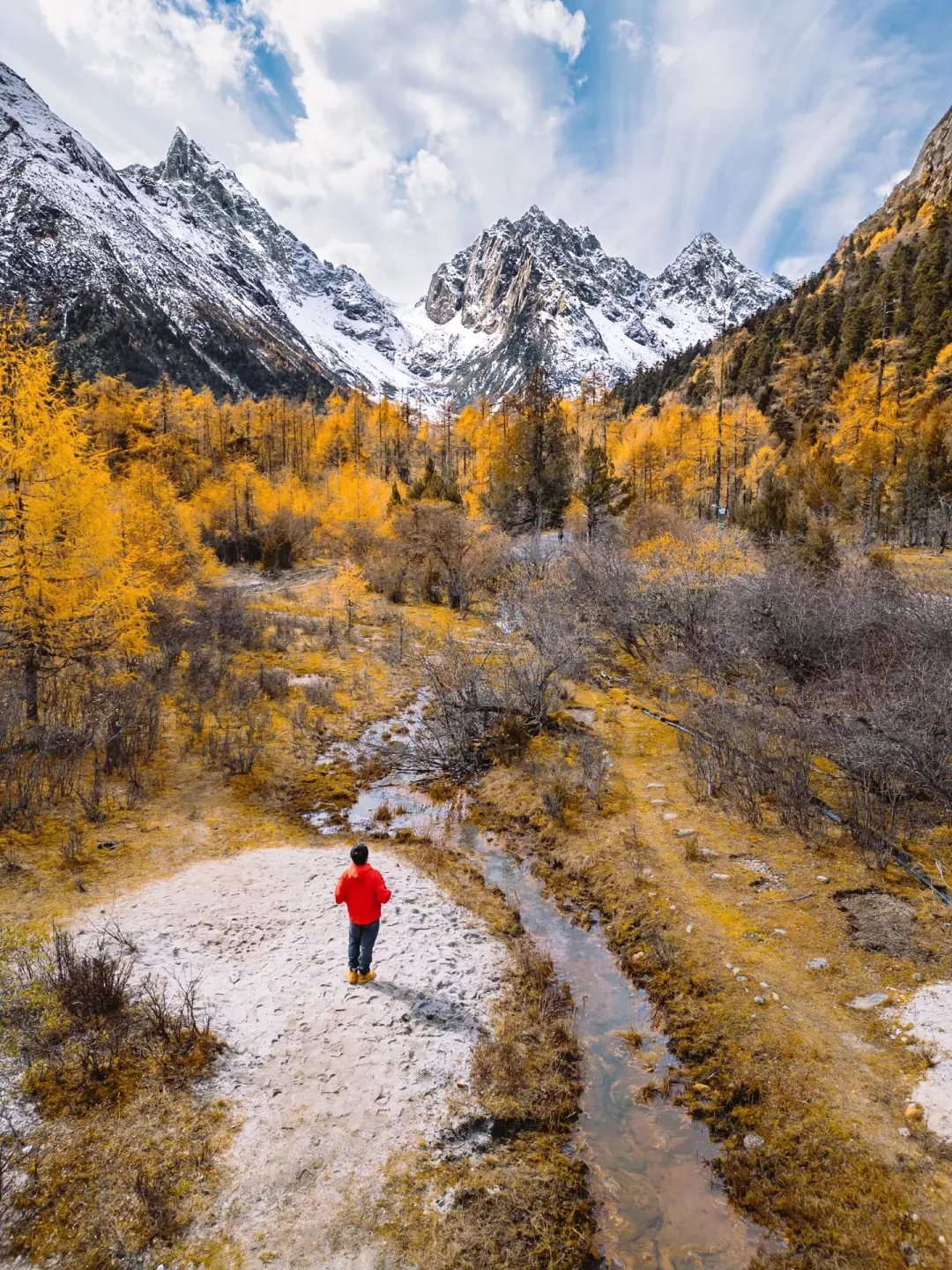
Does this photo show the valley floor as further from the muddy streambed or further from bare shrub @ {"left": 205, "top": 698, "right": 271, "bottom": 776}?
bare shrub @ {"left": 205, "top": 698, "right": 271, "bottom": 776}

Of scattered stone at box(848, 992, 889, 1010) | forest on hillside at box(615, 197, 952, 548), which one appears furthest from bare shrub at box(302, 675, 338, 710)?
forest on hillside at box(615, 197, 952, 548)

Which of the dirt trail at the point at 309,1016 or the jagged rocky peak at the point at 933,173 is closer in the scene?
the dirt trail at the point at 309,1016

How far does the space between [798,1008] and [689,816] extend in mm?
4086

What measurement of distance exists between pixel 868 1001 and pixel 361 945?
542cm

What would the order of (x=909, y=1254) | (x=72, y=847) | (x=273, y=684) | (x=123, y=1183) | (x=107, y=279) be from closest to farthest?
1. (x=909, y=1254)
2. (x=123, y=1183)
3. (x=72, y=847)
4. (x=273, y=684)
5. (x=107, y=279)

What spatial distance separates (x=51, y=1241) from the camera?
3801mm

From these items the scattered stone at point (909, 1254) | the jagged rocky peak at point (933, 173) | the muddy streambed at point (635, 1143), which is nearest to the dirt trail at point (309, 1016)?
the muddy streambed at point (635, 1143)

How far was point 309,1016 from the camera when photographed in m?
5.99

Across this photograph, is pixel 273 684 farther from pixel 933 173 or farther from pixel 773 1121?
pixel 933 173

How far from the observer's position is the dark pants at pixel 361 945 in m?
6.45

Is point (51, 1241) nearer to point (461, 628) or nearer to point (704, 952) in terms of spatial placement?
point (704, 952)

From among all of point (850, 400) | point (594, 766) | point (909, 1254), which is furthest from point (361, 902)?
point (850, 400)

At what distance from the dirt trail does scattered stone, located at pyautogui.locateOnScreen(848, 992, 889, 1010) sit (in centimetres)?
383

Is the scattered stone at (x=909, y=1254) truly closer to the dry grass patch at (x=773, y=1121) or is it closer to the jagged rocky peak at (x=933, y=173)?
the dry grass patch at (x=773, y=1121)
